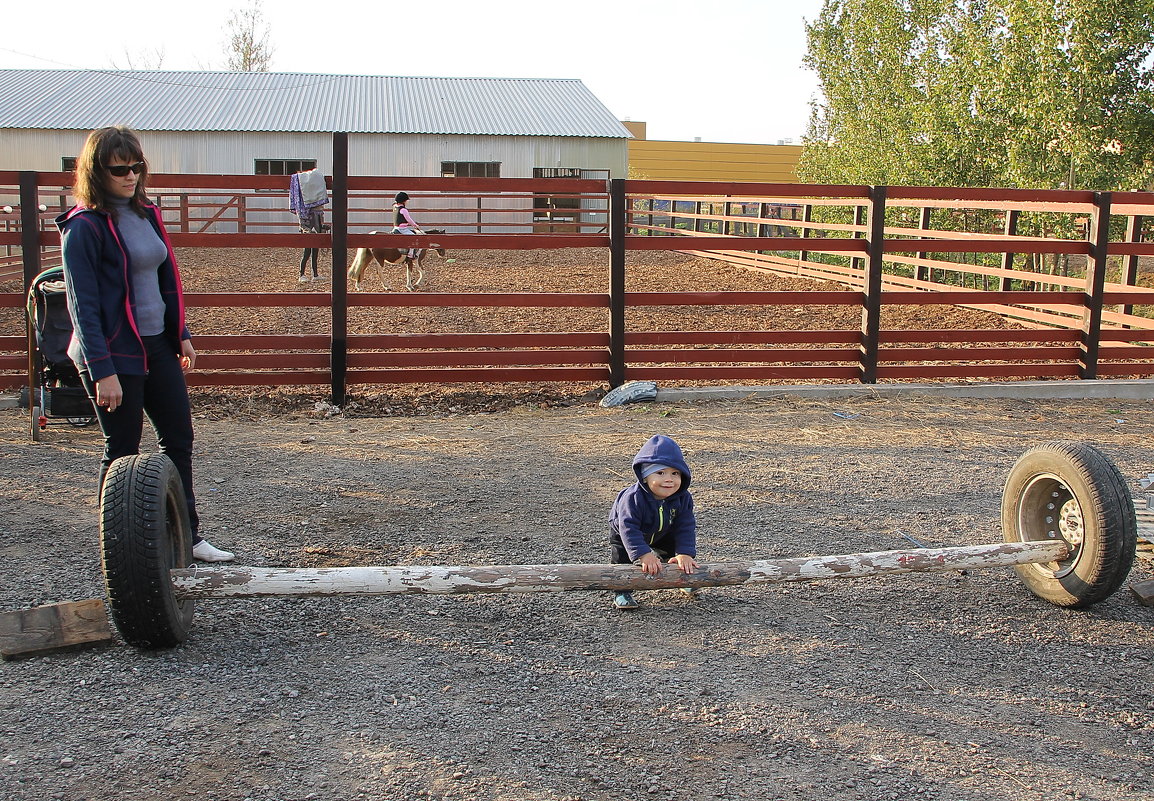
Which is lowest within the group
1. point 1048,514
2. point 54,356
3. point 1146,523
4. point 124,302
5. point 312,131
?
point 1146,523

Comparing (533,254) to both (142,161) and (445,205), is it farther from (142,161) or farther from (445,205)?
(142,161)

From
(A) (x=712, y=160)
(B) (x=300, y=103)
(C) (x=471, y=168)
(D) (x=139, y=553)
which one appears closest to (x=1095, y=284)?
(D) (x=139, y=553)

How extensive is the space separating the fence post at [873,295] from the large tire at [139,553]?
19.8 ft

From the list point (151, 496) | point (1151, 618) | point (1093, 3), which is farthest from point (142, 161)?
point (1093, 3)

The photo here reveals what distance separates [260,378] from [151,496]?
4569 millimetres

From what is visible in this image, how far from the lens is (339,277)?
742cm

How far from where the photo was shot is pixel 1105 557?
136 inches

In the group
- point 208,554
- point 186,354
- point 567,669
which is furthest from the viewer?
point 208,554

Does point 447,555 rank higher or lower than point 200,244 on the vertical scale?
lower

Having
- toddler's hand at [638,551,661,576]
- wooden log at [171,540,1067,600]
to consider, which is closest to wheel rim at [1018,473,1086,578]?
wooden log at [171,540,1067,600]

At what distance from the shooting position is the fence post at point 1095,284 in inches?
321

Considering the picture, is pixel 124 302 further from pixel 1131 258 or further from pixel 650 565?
Result: pixel 1131 258

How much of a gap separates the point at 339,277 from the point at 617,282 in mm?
2036

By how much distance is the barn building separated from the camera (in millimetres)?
27422
